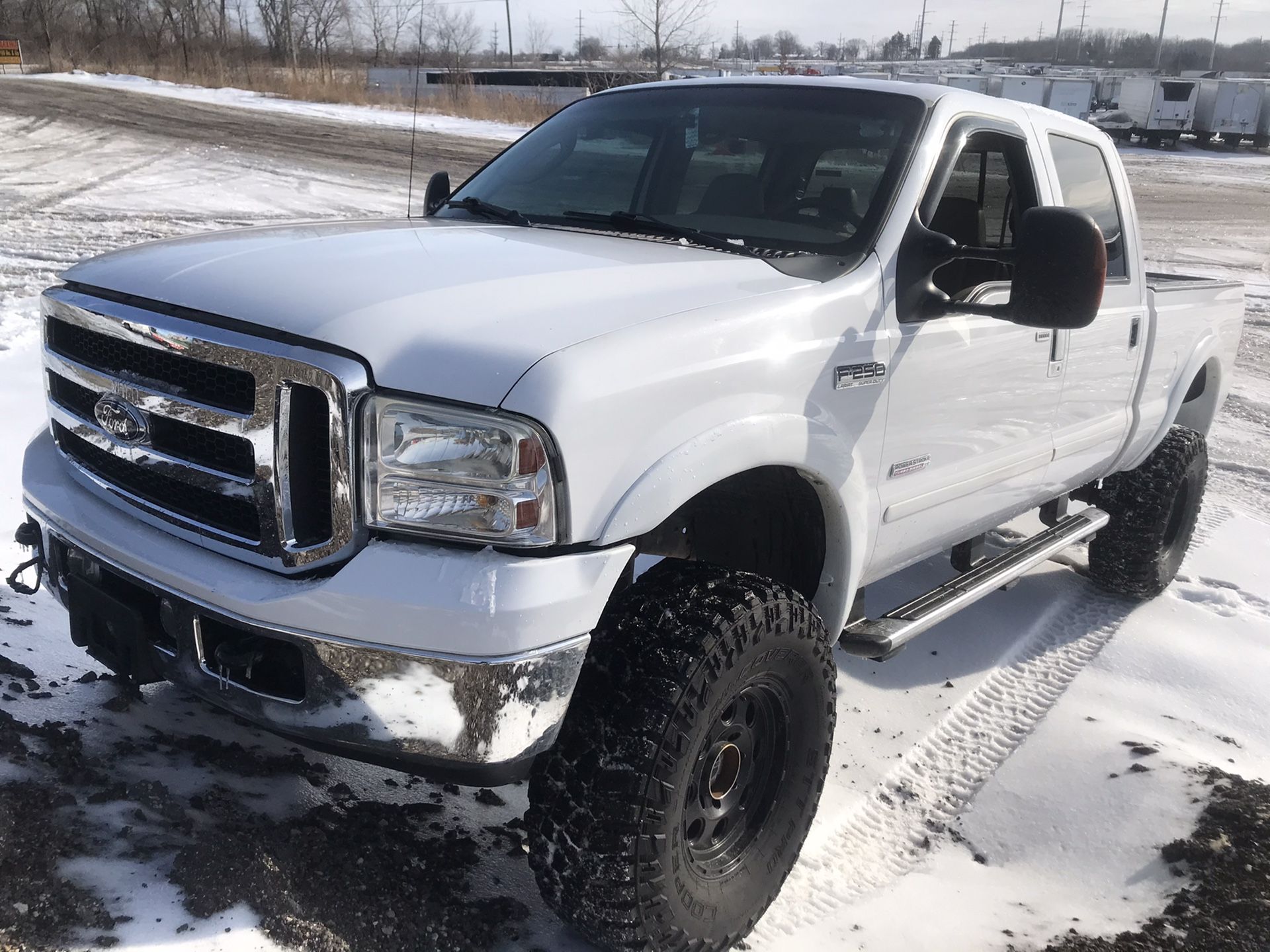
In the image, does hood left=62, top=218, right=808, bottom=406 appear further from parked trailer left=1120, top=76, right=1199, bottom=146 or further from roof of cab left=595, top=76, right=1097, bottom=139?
parked trailer left=1120, top=76, right=1199, bottom=146

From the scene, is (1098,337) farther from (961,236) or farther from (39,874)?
(39,874)

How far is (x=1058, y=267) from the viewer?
252 centimetres

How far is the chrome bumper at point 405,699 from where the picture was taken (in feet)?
Answer: 6.11

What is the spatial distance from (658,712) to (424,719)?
454 mm

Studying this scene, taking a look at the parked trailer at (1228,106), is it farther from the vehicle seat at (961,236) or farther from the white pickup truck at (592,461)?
the white pickup truck at (592,461)

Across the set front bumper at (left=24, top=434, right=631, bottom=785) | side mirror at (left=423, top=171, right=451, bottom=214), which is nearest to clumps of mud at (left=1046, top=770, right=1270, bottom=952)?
front bumper at (left=24, top=434, right=631, bottom=785)

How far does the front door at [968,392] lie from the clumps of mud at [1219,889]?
3.49ft

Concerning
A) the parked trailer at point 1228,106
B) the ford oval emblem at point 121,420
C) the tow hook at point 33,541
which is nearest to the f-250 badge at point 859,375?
the ford oval emblem at point 121,420

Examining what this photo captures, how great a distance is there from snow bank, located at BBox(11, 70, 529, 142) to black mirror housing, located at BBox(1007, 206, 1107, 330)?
691 inches

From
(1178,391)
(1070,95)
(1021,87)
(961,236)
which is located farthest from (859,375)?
(1070,95)

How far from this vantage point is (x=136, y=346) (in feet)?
7.22

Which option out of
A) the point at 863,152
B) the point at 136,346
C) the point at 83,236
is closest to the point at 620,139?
the point at 863,152

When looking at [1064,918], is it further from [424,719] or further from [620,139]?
[620,139]

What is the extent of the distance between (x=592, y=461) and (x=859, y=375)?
94 cm
